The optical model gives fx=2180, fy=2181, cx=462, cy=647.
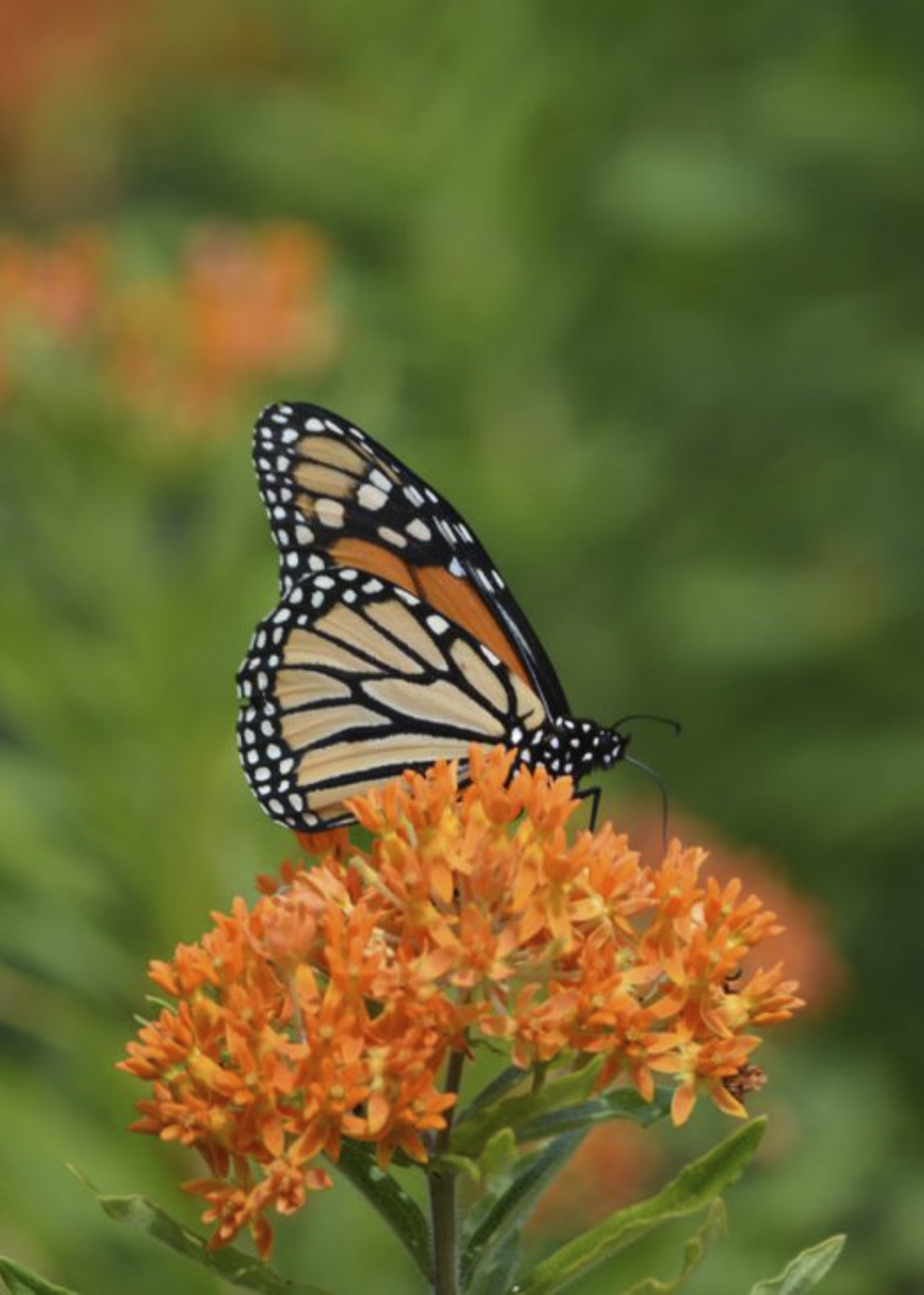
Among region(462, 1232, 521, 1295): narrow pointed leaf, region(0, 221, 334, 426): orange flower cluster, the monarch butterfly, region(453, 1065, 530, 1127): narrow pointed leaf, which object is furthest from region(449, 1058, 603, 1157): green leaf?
region(0, 221, 334, 426): orange flower cluster

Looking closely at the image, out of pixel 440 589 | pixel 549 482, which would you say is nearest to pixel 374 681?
pixel 440 589

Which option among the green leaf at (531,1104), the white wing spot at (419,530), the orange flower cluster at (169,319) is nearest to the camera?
the green leaf at (531,1104)

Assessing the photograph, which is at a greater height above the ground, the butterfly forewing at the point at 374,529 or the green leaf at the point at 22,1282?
the butterfly forewing at the point at 374,529

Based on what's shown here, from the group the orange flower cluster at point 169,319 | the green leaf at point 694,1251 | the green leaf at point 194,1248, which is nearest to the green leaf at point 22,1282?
the green leaf at point 194,1248

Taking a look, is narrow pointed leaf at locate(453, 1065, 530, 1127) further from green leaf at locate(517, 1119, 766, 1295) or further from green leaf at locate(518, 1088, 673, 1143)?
green leaf at locate(517, 1119, 766, 1295)

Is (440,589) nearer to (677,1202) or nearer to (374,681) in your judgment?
(374,681)

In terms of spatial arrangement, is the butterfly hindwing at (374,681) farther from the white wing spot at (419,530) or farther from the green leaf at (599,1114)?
the green leaf at (599,1114)
